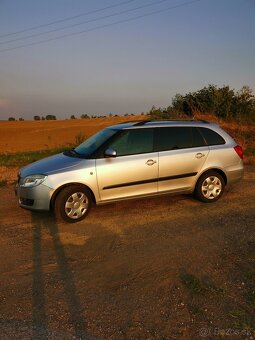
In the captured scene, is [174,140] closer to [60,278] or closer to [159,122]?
[159,122]

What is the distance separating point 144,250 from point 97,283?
1084mm

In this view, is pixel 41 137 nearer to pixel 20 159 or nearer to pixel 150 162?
pixel 20 159

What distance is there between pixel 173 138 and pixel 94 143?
1491 mm

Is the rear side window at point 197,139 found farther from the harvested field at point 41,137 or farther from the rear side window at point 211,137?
the harvested field at point 41,137

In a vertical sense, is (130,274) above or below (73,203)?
below

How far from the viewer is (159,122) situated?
7.28 metres

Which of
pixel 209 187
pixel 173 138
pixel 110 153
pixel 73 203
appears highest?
pixel 173 138

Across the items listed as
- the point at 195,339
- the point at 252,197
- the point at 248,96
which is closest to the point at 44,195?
the point at 195,339

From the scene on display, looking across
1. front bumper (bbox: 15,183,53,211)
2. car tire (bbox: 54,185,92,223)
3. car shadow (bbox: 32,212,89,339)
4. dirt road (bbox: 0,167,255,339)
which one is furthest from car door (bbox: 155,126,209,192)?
car shadow (bbox: 32,212,89,339)

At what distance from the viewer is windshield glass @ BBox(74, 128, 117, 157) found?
6691 mm

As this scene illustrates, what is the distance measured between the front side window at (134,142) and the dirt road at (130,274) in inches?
45.0

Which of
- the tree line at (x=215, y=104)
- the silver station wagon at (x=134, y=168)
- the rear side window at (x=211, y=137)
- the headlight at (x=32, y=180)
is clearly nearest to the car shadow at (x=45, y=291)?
the silver station wagon at (x=134, y=168)

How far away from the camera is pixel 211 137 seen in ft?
24.4

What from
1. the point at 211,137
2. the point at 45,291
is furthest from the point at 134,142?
the point at 45,291
